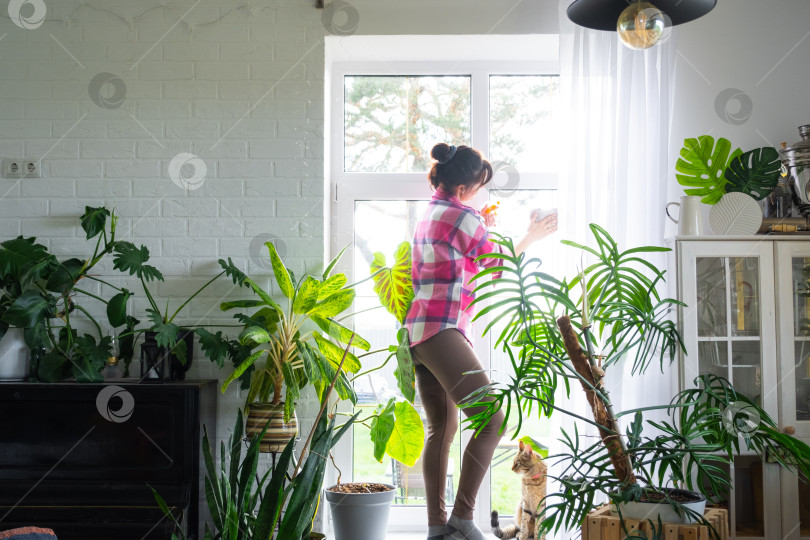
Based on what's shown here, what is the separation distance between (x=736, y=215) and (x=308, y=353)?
5.52 feet

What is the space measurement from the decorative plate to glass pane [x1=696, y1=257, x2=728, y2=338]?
141mm

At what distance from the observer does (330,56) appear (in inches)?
134

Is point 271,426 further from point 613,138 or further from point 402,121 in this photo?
point 613,138

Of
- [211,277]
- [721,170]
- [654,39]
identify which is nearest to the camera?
[654,39]

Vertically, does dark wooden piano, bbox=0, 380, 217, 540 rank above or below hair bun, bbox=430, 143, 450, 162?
below

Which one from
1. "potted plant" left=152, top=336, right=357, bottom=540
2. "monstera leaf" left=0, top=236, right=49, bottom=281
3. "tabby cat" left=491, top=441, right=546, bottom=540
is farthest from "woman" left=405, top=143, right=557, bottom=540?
A: "monstera leaf" left=0, top=236, right=49, bottom=281

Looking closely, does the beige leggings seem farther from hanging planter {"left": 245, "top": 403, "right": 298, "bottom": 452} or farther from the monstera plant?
the monstera plant

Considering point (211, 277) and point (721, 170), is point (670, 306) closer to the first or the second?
point (721, 170)

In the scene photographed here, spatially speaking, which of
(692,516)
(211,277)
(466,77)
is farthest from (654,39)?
(211,277)

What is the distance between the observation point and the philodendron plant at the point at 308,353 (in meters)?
2.73

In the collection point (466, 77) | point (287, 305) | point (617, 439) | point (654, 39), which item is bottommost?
point (617, 439)

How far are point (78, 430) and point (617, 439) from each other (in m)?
1.95

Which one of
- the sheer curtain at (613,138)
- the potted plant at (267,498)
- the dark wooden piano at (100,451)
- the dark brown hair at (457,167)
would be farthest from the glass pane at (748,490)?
the dark wooden piano at (100,451)

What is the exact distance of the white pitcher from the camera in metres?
2.81
